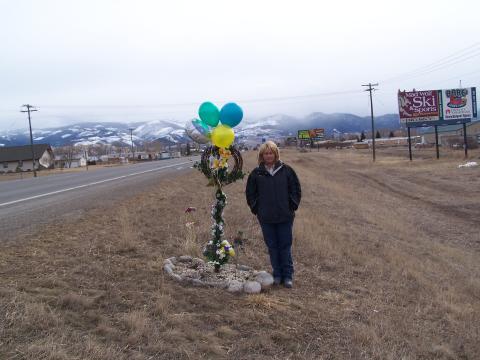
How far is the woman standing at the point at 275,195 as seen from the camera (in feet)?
19.2

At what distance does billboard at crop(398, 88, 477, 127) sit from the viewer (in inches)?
1866

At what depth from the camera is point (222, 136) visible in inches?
224

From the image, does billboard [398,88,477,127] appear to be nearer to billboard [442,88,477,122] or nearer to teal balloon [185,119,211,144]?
billboard [442,88,477,122]

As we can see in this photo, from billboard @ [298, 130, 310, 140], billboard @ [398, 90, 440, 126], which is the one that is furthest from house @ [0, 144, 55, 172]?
billboard @ [398, 90, 440, 126]

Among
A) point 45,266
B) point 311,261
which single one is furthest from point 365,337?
point 45,266

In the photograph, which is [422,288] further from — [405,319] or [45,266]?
[45,266]

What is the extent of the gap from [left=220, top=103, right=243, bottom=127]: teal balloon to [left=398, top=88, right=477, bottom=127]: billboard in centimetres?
4491

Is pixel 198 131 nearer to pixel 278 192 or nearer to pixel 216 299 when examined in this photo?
pixel 278 192

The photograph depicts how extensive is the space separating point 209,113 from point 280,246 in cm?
189

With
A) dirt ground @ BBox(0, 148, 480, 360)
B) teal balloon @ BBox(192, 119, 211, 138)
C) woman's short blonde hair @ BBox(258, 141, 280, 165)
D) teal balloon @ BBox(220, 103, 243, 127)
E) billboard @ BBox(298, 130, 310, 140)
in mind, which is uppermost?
billboard @ BBox(298, 130, 310, 140)

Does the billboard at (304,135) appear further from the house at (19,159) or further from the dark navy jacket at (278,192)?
the dark navy jacket at (278,192)

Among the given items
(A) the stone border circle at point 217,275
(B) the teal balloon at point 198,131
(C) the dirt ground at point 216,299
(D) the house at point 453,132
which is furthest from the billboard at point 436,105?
(B) the teal balloon at point 198,131

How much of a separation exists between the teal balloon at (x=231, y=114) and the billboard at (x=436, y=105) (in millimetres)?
44906

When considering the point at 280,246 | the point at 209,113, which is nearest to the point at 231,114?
the point at 209,113
